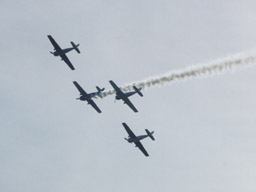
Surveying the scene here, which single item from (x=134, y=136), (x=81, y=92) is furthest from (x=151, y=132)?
(x=81, y=92)

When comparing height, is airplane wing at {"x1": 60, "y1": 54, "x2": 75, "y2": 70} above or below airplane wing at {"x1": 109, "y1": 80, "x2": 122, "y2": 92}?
above

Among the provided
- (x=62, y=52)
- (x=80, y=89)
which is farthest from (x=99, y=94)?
(x=62, y=52)

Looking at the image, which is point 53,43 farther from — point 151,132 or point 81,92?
point 151,132

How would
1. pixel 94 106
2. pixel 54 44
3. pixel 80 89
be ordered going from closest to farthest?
pixel 54 44, pixel 80 89, pixel 94 106

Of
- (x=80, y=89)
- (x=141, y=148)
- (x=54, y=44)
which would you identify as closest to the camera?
(x=54, y=44)

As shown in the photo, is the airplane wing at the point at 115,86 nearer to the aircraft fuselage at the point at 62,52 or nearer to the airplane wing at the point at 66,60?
the aircraft fuselage at the point at 62,52

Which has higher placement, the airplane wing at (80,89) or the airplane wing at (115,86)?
the airplane wing at (80,89)

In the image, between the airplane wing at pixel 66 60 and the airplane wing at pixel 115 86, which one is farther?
the airplane wing at pixel 66 60

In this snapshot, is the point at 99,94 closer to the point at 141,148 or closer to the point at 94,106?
the point at 94,106

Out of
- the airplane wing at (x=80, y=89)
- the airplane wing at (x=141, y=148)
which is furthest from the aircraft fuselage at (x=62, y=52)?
the airplane wing at (x=141, y=148)

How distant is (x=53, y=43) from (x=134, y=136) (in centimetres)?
1869

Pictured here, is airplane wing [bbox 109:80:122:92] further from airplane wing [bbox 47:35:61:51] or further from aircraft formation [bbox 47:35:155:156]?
airplane wing [bbox 47:35:61:51]

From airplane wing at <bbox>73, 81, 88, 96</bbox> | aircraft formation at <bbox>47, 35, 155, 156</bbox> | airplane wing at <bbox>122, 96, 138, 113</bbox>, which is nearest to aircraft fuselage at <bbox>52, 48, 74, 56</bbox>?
aircraft formation at <bbox>47, 35, 155, 156</bbox>

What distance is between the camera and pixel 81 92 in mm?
134125
